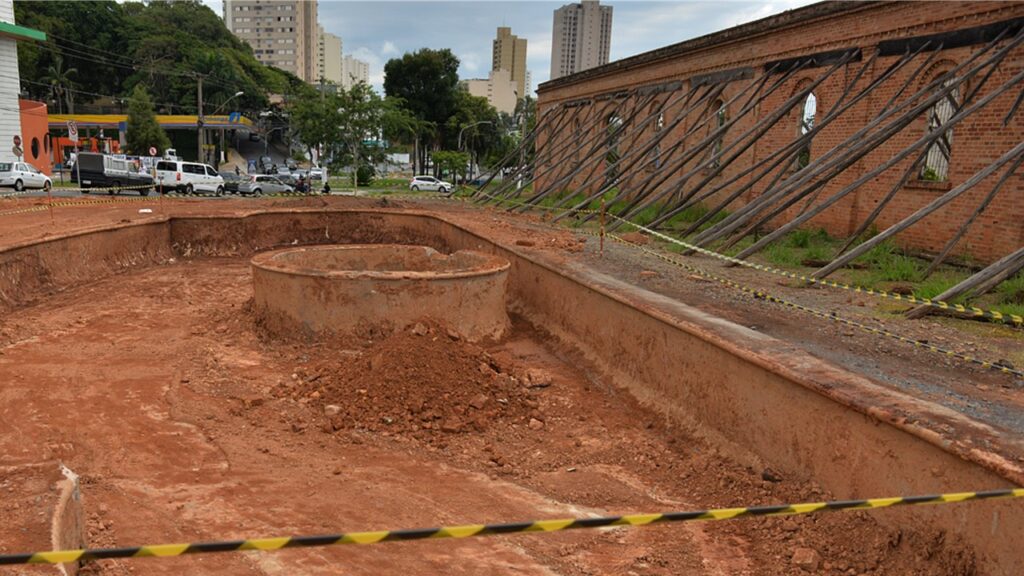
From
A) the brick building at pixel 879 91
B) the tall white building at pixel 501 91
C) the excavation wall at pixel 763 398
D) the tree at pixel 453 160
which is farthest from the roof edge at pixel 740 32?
the tall white building at pixel 501 91

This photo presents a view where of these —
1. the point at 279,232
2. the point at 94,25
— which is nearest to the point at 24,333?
the point at 279,232

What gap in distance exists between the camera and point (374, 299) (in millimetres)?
9359

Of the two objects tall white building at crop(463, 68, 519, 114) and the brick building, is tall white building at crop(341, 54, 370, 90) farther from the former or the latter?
the brick building

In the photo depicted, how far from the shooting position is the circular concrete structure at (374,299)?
9.35m

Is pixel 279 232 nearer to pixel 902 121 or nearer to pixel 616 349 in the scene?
pixel 616 349

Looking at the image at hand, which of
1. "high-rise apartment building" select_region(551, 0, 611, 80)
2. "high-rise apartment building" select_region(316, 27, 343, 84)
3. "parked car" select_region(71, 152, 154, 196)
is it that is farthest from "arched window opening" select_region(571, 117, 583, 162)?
"high-rise apartment building" select_region(316, 27, 343, 84)

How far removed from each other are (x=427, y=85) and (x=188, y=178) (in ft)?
96.6

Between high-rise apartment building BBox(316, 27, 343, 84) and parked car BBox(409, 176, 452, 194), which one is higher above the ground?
high-rise apartment building BBox(316, 27, 343, 84)

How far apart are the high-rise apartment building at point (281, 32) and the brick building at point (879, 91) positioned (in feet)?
441

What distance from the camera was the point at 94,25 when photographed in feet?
217

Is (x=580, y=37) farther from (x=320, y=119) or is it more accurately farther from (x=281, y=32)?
(x=320, y=119)

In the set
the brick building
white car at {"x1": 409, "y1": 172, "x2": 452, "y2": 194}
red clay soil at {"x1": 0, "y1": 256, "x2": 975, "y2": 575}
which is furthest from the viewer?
white car at {"x1": 409, "y1": 172, "x2": 452, "y2": 194}

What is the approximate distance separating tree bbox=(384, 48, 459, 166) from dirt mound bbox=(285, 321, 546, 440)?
4793 centimetres

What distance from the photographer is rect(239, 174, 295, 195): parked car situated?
31125mm
